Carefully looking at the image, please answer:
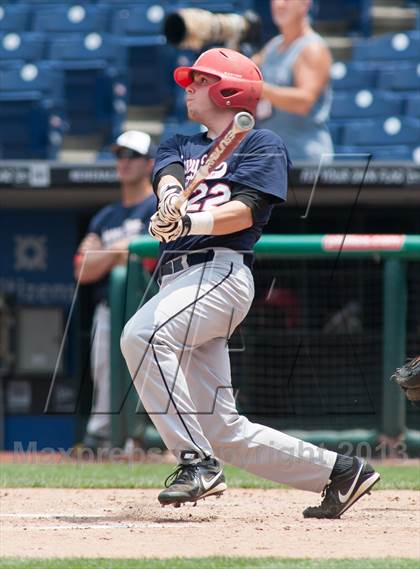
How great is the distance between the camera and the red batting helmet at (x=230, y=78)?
4418 millimetres

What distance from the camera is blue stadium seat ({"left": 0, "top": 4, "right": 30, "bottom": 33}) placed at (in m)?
10.9

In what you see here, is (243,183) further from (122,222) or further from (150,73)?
(150,73)

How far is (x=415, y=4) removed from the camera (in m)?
10.7

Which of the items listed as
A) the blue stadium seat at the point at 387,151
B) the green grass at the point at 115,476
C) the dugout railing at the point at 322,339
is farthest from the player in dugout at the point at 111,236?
the blue stadium seat at the point at 387,151

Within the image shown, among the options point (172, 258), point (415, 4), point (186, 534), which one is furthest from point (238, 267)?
point (415, 4)

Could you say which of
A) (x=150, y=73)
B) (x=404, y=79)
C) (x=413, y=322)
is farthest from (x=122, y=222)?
(x=404, y=79)

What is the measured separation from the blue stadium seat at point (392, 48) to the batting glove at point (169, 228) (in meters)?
6.30

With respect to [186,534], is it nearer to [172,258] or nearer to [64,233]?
[172,258]

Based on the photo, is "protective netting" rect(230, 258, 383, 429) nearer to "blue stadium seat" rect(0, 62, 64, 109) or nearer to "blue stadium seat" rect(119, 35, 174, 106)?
"blue stadium seat" rect(119, 35, 174, 106)

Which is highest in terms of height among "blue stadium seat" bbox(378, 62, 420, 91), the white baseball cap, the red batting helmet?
"blue stadium seat" bbox(378, 62, 420, 91)

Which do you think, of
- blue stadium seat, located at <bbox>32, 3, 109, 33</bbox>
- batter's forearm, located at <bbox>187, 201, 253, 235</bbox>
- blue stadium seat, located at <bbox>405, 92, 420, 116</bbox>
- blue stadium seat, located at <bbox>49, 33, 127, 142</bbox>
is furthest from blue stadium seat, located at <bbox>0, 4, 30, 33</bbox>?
batter's forearm, located at <bbox>187, 201, 253, 235</bbox>

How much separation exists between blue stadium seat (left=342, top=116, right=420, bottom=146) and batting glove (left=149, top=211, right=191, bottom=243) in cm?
557

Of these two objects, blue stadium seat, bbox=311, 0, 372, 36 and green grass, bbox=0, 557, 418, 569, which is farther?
blue stadium seat, bbox=311, 0, 372, 36

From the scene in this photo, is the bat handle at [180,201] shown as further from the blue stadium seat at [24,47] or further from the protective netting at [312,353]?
the blue stadium seat at [24,47]
